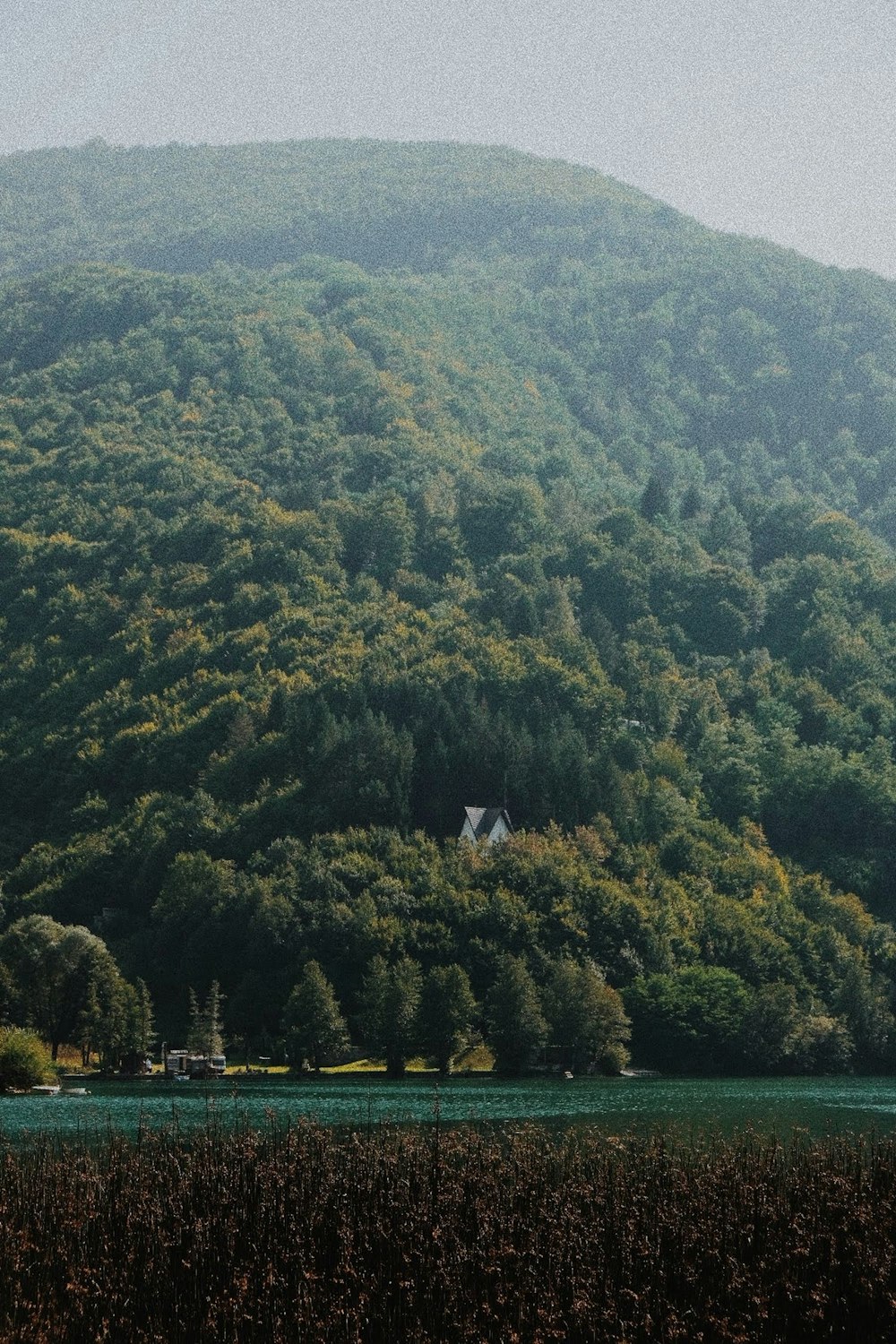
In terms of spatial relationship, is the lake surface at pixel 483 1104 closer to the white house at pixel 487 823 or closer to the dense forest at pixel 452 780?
the dense forest at pixel 452 780

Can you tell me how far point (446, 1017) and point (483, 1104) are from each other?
103 feet

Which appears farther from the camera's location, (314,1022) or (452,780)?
(452,780)

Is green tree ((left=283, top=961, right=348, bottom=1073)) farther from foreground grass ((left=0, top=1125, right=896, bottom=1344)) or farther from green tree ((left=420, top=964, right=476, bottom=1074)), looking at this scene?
foreground grass ((left=0, top=1125, right=896, bottom=1344))

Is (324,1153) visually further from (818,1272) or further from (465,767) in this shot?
(465,767)

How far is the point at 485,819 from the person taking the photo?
141125 mm

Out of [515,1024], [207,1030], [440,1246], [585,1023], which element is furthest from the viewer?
[585,1023]

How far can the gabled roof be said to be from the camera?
139625 millimetres

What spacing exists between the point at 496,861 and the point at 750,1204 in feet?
289

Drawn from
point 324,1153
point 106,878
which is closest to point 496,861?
point 106,878

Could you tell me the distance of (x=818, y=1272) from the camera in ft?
113

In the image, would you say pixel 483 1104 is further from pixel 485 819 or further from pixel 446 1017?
pixel 485 819

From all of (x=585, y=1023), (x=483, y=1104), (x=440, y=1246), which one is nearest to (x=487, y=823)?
(x=585, y=1023)

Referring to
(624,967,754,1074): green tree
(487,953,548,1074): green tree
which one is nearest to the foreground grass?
(487,953,548,1074): green tree

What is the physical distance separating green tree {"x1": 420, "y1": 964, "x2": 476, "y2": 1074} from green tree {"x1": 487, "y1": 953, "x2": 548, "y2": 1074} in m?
1.49
